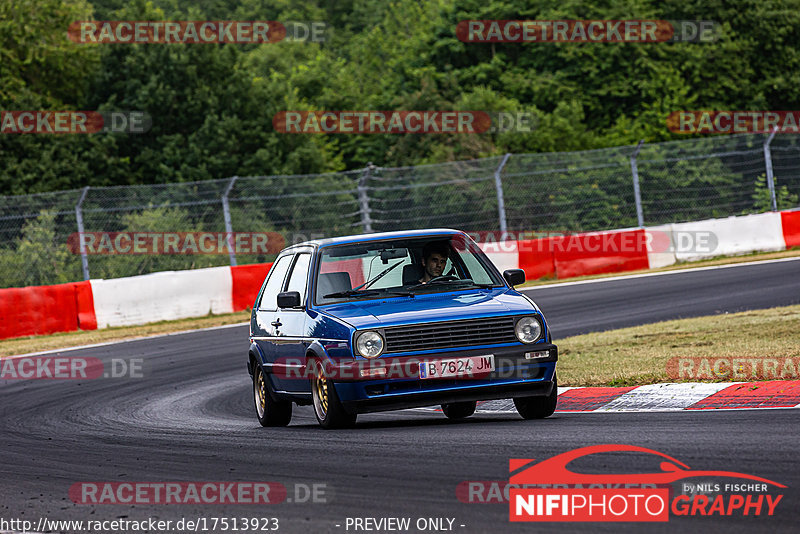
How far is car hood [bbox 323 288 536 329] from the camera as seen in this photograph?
7.84m

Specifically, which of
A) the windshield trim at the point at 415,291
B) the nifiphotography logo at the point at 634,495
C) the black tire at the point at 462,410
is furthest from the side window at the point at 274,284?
the nifiphotography logo at the point at 634,495

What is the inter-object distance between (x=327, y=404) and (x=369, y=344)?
632mm

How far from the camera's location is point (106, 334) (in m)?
19.8

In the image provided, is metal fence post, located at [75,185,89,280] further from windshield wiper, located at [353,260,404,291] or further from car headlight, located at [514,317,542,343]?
car headlight, located at [514,317,542,343]

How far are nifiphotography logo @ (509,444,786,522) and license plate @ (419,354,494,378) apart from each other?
2054mm

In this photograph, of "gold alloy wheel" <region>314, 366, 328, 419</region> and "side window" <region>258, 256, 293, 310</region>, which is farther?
"side window" <region>258, 256, 293, 310</region>

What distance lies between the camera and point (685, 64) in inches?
1842

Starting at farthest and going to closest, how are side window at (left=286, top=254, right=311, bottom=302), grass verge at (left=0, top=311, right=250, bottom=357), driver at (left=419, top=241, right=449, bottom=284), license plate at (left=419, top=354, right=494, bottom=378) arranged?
1. grass verge at (left=0, top=311, right=250, bottom=357)
2. side window at (left=286, top=254, right=311, bottom=302)
3. driver at (left=419, top=241, right=449, bottom=284)
4. license plate at (left=419, top=354, right=494, bottom=378)

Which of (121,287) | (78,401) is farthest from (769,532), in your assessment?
(121,287)

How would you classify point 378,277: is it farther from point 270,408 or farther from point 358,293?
point 270,408

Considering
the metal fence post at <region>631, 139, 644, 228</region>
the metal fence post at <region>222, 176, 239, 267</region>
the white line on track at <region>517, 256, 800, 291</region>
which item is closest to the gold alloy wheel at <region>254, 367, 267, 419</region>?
the white line on track at <region>517, 256, 800, 291</region>

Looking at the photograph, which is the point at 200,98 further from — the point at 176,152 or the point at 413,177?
the point at 413,177

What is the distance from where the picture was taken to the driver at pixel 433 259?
8.91 m

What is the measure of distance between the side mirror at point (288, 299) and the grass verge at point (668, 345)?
2.76 meters
